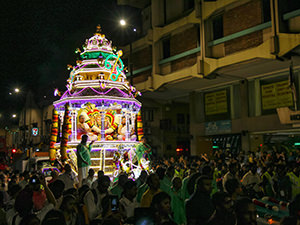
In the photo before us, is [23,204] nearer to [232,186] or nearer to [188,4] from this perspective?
[232,186]

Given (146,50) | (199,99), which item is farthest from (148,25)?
(199,99)

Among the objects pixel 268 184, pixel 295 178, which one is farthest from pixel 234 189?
pixel 295 178

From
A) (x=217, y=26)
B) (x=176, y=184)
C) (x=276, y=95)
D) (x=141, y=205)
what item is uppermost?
(x=217, y=26)

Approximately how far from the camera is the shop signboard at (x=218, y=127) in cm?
2747

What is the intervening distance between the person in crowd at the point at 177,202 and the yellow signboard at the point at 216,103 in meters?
21.3

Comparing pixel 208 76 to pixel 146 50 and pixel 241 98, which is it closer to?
pixel 241 98

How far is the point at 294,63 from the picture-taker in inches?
851

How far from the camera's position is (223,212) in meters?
4.70

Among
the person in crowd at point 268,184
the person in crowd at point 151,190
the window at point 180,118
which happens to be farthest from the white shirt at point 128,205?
the window at point 180,118

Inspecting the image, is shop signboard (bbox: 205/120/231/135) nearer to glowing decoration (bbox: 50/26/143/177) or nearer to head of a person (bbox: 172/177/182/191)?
glowing decoration (bbox: 50/26/143/177)

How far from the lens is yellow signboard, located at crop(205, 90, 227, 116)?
92.5 ft

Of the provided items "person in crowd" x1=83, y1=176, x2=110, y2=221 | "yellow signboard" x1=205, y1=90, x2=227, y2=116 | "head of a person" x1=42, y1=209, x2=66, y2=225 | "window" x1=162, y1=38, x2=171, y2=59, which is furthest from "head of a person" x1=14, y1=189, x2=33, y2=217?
"window" x1=162, y1=38, x2=171, y2=59

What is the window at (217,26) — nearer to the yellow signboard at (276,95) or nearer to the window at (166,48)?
the yellow signboard at (276,95)

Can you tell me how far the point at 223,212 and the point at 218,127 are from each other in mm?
24064
